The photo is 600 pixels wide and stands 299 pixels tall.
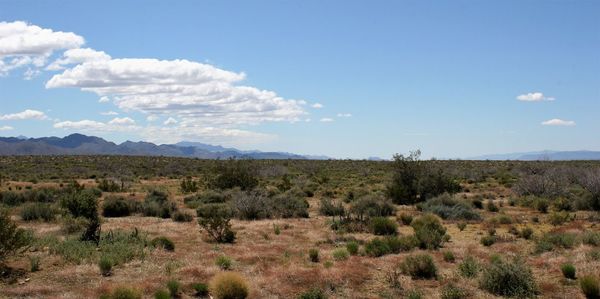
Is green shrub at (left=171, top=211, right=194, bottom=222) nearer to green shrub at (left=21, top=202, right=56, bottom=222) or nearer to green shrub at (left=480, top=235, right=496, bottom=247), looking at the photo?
green shrub at (left=21, top=202, right=56, bottom=222)

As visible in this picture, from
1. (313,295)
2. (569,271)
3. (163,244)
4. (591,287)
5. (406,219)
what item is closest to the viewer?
(591,287)

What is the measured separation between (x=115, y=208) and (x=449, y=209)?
669 inches

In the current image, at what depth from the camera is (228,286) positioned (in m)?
11.2

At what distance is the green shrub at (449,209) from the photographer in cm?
2425

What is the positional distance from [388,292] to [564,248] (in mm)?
7564

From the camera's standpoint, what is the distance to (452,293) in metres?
11.2

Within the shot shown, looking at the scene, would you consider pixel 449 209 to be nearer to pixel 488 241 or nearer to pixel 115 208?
pixel 488 241

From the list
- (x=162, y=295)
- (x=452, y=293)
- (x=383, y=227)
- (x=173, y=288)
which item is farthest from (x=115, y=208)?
(x=452, y=293)

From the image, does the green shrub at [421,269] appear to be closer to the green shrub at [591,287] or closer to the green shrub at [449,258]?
the green shrub at [449,258]

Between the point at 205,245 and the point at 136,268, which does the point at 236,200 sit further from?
the point at 136,268

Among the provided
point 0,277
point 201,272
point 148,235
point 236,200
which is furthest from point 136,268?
point 236,200

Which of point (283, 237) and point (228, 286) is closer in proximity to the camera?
point (228, 286)

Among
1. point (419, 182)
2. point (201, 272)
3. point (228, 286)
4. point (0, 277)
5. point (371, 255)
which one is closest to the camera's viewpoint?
point (228, 286)

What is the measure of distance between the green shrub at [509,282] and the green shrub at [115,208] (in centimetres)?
1929
